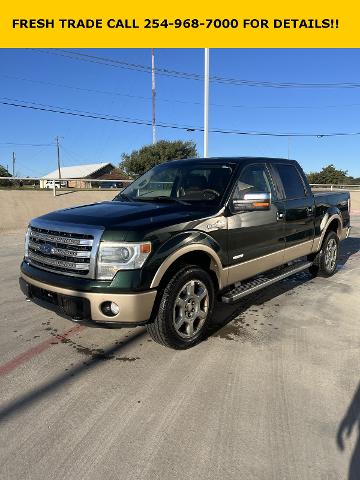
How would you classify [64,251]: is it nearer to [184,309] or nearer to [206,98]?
[184,309]

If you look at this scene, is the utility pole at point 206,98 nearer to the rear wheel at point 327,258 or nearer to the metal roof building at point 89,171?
the rear wheel at point 327,258

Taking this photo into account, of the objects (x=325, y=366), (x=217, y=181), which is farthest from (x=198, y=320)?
(x=217, y=181)

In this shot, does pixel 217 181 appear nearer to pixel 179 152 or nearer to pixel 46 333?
pixel 46 333

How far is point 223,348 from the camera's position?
3.93m

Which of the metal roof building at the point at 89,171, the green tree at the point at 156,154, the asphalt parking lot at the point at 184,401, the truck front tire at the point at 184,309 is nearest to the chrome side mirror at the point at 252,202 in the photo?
the truck front tire at the point at 184,309

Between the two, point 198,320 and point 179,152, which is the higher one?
point 179,152

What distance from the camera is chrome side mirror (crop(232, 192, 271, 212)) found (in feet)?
13.1

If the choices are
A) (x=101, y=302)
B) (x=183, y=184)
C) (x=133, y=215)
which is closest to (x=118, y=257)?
(x=101, y=302)

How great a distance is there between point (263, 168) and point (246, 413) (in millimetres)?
3204

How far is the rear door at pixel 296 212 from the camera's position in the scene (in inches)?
213

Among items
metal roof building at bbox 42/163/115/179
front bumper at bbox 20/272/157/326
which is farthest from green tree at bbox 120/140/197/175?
front bumper at bbox 20/272/157/326

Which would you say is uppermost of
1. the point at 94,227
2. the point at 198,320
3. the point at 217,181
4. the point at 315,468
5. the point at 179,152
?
the point at 179,152

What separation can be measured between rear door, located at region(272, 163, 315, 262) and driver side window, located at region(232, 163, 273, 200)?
35 centimetres

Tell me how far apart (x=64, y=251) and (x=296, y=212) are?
3354mm
